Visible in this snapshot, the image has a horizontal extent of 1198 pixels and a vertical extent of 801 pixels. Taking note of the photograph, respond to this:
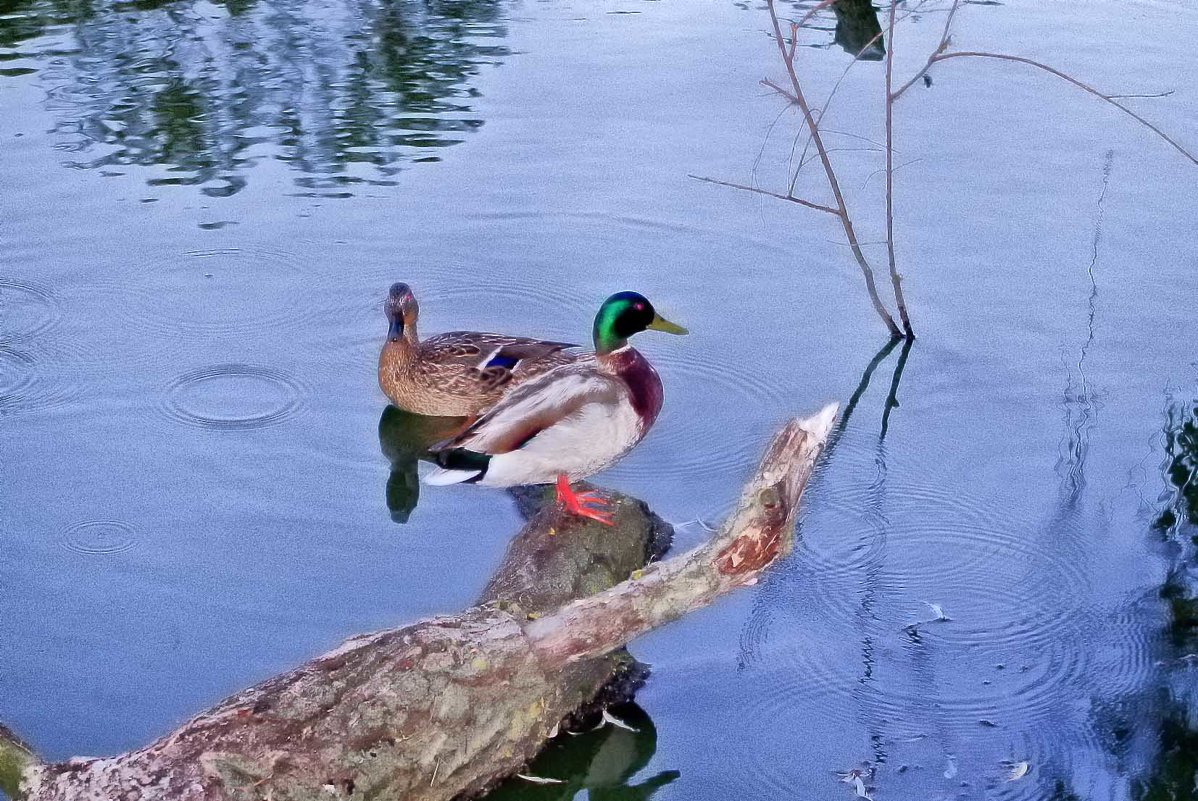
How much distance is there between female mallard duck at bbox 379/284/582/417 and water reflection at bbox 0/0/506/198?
204cm

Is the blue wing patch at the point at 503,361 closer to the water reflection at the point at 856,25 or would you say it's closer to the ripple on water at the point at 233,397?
the ripple on water at the point at 233,397

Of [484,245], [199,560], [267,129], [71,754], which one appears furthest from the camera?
Answer: [267,129]

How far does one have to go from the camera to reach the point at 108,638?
3.78 meters

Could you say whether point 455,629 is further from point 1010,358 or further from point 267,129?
point 267,129

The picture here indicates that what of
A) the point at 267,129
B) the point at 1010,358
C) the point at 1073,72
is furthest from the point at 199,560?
the point at 1073,72

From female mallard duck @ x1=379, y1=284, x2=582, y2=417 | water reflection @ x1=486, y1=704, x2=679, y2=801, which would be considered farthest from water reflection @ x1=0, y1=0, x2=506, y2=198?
water reflection @ x1=486, y1=704, x2=679, y2=801

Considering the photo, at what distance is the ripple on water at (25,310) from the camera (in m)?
5.49

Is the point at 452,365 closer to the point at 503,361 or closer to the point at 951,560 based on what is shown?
the point at 503,361

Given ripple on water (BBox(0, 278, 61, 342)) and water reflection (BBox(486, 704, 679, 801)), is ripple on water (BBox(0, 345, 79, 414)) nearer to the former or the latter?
ripple on water (BBox(0, 278, 61, 342))

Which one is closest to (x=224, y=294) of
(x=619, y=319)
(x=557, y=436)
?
(x=619, y=319)

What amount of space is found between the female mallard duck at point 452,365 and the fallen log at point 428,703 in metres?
1.81

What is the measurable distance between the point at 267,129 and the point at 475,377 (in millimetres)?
3288

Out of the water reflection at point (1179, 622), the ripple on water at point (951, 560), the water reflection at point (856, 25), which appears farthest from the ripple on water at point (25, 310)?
the water reflection at point (856, 25)

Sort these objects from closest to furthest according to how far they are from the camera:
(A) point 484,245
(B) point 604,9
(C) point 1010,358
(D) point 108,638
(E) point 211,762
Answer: (E) point 211,762, (D) point 108,638, (C) point 1010,358, (A) point 484,245, (B) point 604,9
